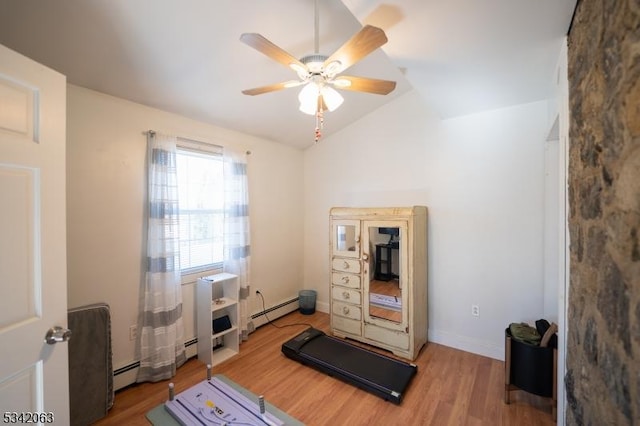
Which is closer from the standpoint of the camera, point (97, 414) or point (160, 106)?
point (97, 414)

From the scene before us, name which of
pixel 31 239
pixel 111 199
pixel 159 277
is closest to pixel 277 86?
pixel 31 239

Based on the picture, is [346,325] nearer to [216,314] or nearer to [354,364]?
[354,364]

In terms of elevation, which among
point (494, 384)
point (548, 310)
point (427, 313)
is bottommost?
point (494, 384)

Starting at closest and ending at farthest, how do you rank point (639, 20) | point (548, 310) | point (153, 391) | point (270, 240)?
1. point (639, 20)
2. point (153, 391)
3. point (548, 310)
4. point (270, 240)

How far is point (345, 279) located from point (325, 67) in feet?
7.09

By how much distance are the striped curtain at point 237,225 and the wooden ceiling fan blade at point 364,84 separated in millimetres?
1670

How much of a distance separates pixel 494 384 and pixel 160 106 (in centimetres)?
374

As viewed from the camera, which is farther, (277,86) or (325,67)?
(277,86)

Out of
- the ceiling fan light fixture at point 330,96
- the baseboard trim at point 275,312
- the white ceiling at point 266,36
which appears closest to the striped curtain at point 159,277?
the white ceiling at point 266,36

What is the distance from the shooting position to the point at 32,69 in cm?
99

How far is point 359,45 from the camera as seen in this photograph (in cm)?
126

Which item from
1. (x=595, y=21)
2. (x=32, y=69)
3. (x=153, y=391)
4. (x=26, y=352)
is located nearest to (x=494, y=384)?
(x=595, y=21)

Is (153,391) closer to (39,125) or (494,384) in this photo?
(39,125)

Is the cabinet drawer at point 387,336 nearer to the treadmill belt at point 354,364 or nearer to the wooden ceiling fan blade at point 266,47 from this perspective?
the treadmill belt at point 354,364
